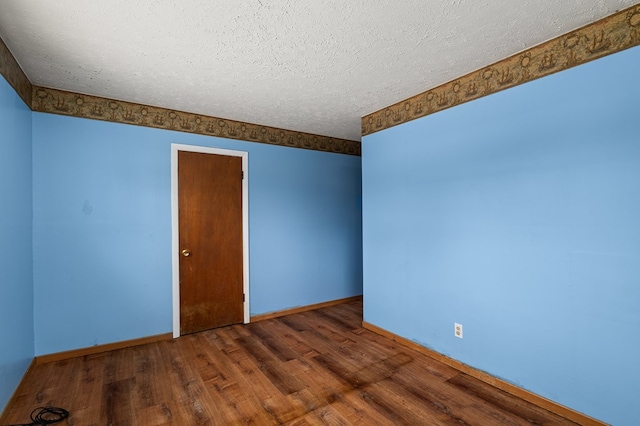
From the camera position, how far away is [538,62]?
6.66 feet

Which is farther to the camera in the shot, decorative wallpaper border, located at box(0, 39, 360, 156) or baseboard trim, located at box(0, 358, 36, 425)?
decorative wallpaper border, located at box(0, 39, 360, 156)

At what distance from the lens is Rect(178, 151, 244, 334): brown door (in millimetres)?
3277

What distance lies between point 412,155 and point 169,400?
118 inches

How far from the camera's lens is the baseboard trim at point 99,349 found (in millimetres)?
2624

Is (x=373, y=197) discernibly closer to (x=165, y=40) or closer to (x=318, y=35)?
(x=318, y=35)

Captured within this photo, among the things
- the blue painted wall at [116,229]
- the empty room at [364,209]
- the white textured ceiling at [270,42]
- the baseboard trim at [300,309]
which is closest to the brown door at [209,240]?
the empty room at [364,209]

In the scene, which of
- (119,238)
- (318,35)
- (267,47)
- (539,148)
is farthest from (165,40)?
(539,148)

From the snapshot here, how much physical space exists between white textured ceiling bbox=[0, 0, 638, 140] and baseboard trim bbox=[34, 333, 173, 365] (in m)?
2.48

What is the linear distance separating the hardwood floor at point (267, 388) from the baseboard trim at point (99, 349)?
6cm

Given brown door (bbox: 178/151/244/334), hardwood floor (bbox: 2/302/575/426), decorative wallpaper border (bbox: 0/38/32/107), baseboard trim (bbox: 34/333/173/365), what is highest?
decorative wallpaper border (bbox: 0/38/32/107)

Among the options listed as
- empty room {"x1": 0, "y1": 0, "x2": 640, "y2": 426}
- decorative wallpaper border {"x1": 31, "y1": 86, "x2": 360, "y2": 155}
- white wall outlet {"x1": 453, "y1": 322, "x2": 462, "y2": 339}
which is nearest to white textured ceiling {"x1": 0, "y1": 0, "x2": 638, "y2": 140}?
empty room {"x1": 0, "y1": 0, "x2": 640, "y2": 426}

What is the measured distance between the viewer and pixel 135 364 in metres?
2.63

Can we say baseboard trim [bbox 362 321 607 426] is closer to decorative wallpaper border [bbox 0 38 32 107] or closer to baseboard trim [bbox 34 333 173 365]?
baseboard trim [bbox 34 333 173 365]

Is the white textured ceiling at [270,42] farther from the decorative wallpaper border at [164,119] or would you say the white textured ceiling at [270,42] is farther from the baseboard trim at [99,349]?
the baseboard trim at [99,349]
